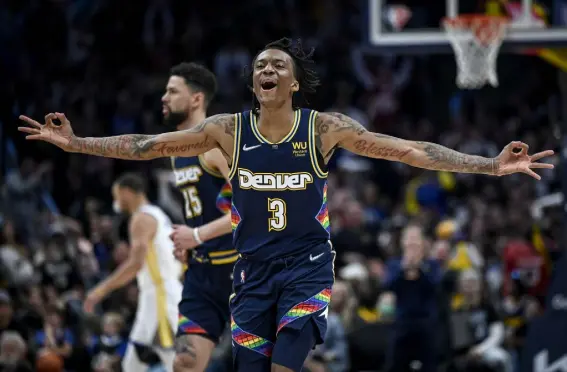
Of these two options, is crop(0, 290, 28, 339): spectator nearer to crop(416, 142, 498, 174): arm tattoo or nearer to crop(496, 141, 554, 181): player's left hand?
crop(416, 142, 498, 174): arm tattoo

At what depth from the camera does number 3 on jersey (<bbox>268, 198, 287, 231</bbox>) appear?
716 cm

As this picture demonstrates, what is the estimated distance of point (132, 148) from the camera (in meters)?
7.39

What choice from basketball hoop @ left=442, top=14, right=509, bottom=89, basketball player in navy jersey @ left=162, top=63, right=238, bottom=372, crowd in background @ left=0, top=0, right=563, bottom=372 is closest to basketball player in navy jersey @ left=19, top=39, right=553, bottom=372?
basketball player in navy jersey @ left=162, top=63, right=238, bottom=372

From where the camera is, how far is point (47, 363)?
11.9 m

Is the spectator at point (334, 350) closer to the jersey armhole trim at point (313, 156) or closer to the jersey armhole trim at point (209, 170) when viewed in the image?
the jersey armhole trim at point (209, 170)

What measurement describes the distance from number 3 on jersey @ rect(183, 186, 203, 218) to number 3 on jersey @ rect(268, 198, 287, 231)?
6.48ft

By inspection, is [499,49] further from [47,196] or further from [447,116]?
[447,116]

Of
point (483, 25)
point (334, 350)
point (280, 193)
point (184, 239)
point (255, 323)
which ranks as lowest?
point (334, 350)

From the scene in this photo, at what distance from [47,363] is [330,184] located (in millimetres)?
8352

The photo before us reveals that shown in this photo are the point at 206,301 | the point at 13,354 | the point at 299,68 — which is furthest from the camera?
the point at 13,354

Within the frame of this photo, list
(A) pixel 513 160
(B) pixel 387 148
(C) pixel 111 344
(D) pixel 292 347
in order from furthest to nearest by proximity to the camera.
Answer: (C) pixel 111 344 < (B) pixel 387 148 < (A) pixel 513 160 < (D) pixel 292 347

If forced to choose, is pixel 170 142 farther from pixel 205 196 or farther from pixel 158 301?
pixel 158 301

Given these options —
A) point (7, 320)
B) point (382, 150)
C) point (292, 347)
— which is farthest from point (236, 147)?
point (7, 320)

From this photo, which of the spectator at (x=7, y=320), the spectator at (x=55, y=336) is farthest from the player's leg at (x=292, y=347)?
the spectator at (x=55, y=336)
